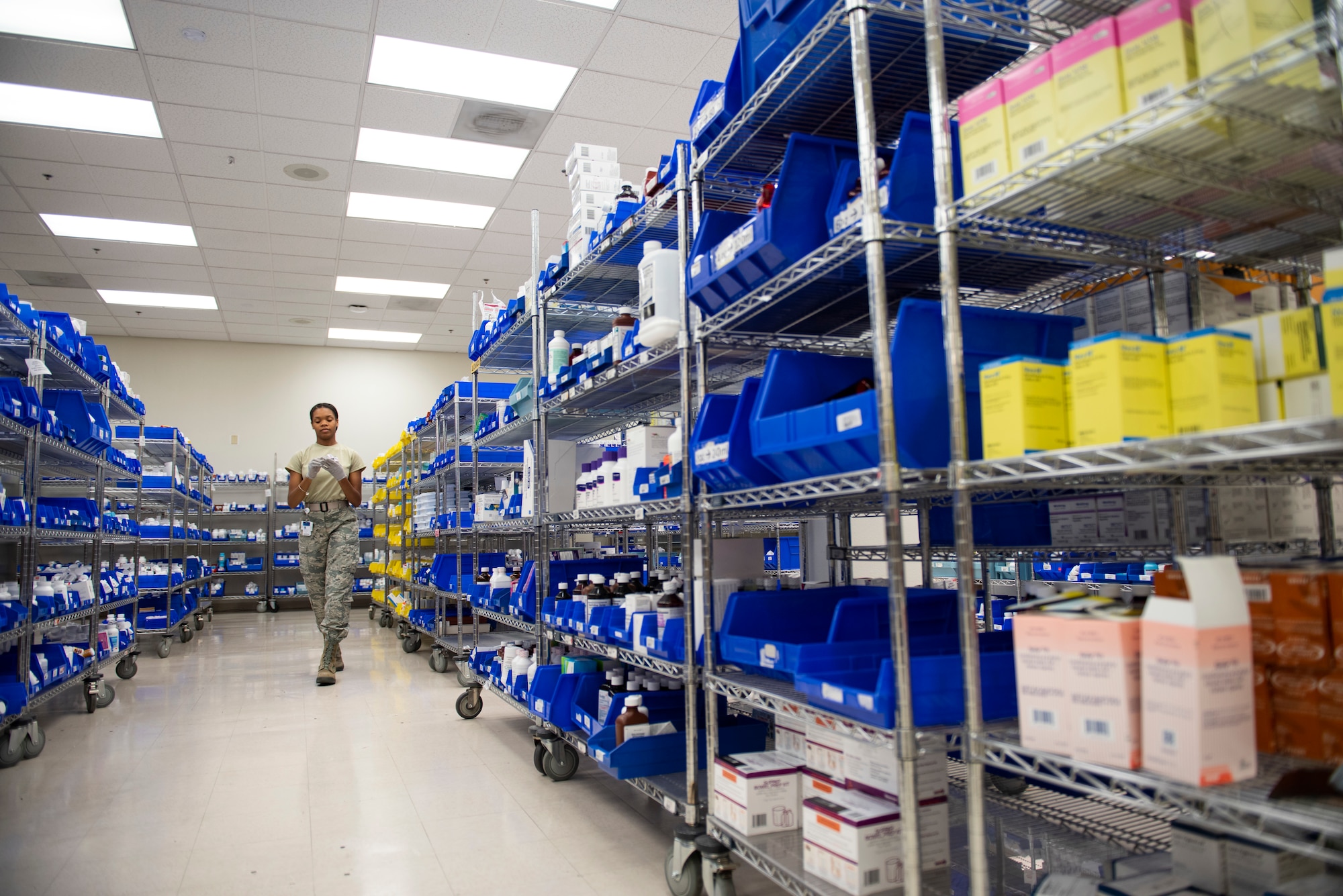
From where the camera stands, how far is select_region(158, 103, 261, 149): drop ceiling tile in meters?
5.86

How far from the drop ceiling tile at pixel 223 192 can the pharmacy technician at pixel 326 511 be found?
2.13 meters

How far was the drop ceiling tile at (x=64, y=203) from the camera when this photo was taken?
7055mm

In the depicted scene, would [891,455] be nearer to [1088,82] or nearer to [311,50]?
[1088,82]

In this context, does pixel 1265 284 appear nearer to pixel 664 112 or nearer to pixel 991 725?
pixel 991 725

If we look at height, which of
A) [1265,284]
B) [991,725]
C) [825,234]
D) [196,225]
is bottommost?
[991,725]

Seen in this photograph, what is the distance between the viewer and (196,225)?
307 inches

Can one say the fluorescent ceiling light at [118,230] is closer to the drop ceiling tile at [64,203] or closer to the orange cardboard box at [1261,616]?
the drop ceiling tile at [64,203]

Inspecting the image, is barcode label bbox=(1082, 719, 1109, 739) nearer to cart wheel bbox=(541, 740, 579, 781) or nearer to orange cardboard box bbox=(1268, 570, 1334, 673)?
orange cardboard box bbox=(1268, 570, 1334, 673)

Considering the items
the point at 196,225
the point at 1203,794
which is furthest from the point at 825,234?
the point at 196,225

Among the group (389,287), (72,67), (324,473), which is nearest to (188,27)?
(72,67)

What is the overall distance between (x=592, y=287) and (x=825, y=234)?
2172 millimetres

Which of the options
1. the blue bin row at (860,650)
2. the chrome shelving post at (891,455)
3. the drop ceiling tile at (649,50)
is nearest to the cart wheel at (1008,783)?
the blue bin row at (860,650)

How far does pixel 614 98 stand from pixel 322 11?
194cm

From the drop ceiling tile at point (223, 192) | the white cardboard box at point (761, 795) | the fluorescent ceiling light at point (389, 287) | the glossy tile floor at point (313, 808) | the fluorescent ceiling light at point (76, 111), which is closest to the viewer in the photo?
the white cardboard box at point (761, 795)
